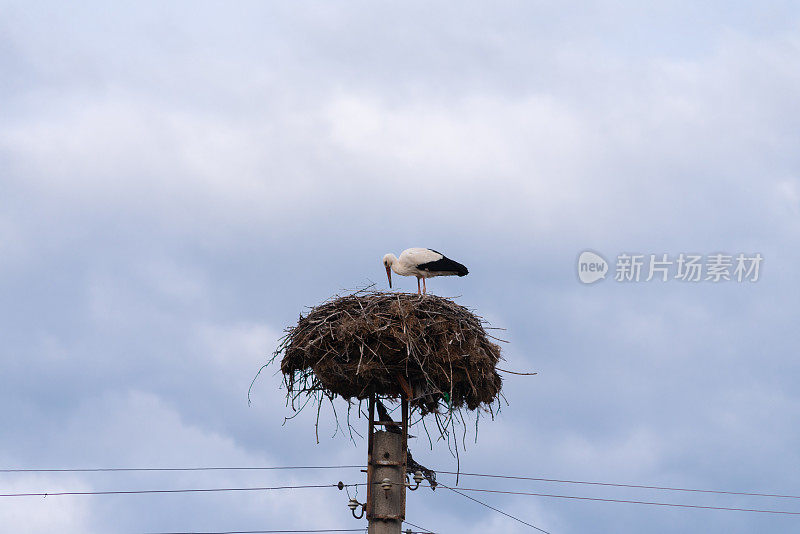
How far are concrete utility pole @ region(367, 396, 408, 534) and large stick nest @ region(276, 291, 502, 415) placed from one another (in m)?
0.54

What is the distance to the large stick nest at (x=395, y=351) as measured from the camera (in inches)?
406

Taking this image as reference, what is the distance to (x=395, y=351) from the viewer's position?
406 inches

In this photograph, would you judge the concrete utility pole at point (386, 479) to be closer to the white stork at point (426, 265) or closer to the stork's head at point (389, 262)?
the white stork at point (426, 265)

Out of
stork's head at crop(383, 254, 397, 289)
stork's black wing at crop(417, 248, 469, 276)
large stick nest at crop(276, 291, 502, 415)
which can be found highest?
stork's head at crop(383, 254, 397, 289)

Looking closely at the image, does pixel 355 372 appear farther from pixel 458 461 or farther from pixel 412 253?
pixel 412 253

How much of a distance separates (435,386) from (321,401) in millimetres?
1373

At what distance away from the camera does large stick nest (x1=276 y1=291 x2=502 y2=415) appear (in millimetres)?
10305

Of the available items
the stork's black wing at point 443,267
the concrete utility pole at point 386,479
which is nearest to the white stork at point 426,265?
the stork's black wing at point 443,267

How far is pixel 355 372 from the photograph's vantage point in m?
10.3

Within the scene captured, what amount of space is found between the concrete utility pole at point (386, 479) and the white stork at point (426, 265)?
372cm

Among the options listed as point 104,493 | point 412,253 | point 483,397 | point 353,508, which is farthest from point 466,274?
point 104,493

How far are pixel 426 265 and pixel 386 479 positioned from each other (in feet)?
14.4

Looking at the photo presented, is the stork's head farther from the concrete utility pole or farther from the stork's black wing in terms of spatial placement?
the concrete utility pole

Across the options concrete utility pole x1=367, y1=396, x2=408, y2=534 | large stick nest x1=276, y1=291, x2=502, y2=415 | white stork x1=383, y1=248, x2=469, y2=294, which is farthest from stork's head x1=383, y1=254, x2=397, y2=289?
concrete utility pole x1=367, y1=396, x2=408, y2=534
